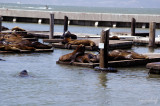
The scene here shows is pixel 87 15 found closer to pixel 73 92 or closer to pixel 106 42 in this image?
pixel 106 42

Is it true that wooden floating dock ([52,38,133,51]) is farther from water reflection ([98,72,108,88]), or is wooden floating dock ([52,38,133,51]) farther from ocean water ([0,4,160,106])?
water reflection ([98,72,108,88])

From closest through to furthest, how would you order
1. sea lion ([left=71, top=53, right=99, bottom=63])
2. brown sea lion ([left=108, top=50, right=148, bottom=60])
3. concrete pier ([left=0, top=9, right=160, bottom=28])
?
sea lion ([left=71, top=53, right=99, bottom=63]) → brown sea lion ([left=108, top=50, right=148, bottom=60]) → concrete pier ([left=0, top=9, right=160, bottom=28])

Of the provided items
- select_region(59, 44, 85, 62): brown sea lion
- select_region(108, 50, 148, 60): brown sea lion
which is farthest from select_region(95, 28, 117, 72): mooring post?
select_region(108, 50, 148, 60): brown sea lion

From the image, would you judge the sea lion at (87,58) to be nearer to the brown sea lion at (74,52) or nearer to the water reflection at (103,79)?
the brown sea lion at (74,52)

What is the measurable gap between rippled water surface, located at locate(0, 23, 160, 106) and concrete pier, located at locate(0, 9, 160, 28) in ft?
75.1

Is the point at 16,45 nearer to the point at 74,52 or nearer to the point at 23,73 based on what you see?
the point at 74,52

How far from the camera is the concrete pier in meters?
37.4

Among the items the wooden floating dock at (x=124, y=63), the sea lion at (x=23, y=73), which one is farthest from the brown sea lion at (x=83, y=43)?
the sea lion at (x=23, y=73)

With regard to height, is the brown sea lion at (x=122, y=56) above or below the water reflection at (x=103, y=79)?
above

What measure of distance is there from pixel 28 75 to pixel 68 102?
10.1ft

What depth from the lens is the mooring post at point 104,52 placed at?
13.2 m

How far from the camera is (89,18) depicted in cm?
3922

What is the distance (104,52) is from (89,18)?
26.0 m

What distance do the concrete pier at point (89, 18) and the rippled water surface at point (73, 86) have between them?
2290 centimetres
